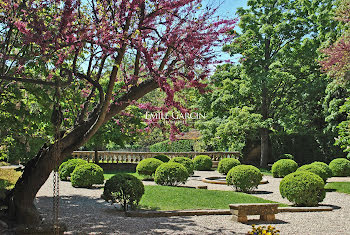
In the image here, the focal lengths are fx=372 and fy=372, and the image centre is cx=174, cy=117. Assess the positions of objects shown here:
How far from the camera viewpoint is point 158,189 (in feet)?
42.0

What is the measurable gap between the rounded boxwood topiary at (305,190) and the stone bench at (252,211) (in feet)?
6.93

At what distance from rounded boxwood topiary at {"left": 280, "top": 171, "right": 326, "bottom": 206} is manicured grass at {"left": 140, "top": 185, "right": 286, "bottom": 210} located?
1191mm

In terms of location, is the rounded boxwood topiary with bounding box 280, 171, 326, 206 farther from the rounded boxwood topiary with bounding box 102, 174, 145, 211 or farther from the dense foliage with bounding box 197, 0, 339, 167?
the dense foliage with bounding box 197, 0, 339, 167

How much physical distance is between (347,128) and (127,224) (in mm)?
10086

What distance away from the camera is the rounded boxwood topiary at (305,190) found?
10320mm

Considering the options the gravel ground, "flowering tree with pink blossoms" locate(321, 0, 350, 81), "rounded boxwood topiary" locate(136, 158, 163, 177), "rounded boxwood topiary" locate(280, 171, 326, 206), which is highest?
"flowering tree with pink blossoms" locate(321, 0, 350, 81)

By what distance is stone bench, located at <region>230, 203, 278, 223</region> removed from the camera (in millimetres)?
8305

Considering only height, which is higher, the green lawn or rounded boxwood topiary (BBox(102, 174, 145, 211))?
rounded boxwood topiary (BBox(102, 174, 145, 211))

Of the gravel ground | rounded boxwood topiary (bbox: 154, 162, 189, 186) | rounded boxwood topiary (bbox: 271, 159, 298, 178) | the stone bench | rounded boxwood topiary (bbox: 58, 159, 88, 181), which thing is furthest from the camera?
rounded boxwood topiary (bbox: 271, 159, 298, 178)

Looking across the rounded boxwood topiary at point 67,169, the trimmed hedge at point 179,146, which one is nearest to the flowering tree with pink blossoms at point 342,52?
the rounded boxwood topiary at point 67,169

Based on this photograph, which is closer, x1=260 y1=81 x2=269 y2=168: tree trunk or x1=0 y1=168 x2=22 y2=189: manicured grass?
x1=0 y1=168 x2=22 y2=189: manicured grass

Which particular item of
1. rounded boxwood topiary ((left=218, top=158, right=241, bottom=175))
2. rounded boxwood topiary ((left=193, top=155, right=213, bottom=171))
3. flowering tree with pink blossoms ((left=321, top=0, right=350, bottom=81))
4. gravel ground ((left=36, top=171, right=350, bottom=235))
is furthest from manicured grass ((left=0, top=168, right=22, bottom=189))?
flowering tree with pink blossoms ((left=321, top=0, right=350, bottom=81))

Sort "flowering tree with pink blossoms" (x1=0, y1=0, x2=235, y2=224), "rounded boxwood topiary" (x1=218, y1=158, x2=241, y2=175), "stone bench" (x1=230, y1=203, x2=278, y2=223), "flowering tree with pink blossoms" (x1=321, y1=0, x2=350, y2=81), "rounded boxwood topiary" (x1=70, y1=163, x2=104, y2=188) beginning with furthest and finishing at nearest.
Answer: "rounded boxwood topiary" (x1=218, y1=158, x2=241, y2=175) → "rounded boxwood topiary" (x1=70, y1=163, x2=104, y2=188) → "flowering tree with pink blossoms" (x1=321, y1=0, x2=350, y2=81) → "stone bench" (x1=230, y1=203, x2=278, y2=223) → "flowering tree with pink blossoms" (x1=0, y1=0, x2=235, y2=224)

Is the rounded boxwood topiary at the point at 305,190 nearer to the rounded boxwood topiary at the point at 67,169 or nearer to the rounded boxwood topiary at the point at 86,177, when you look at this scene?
the rounded boxwood topiary at the point at 86,177
